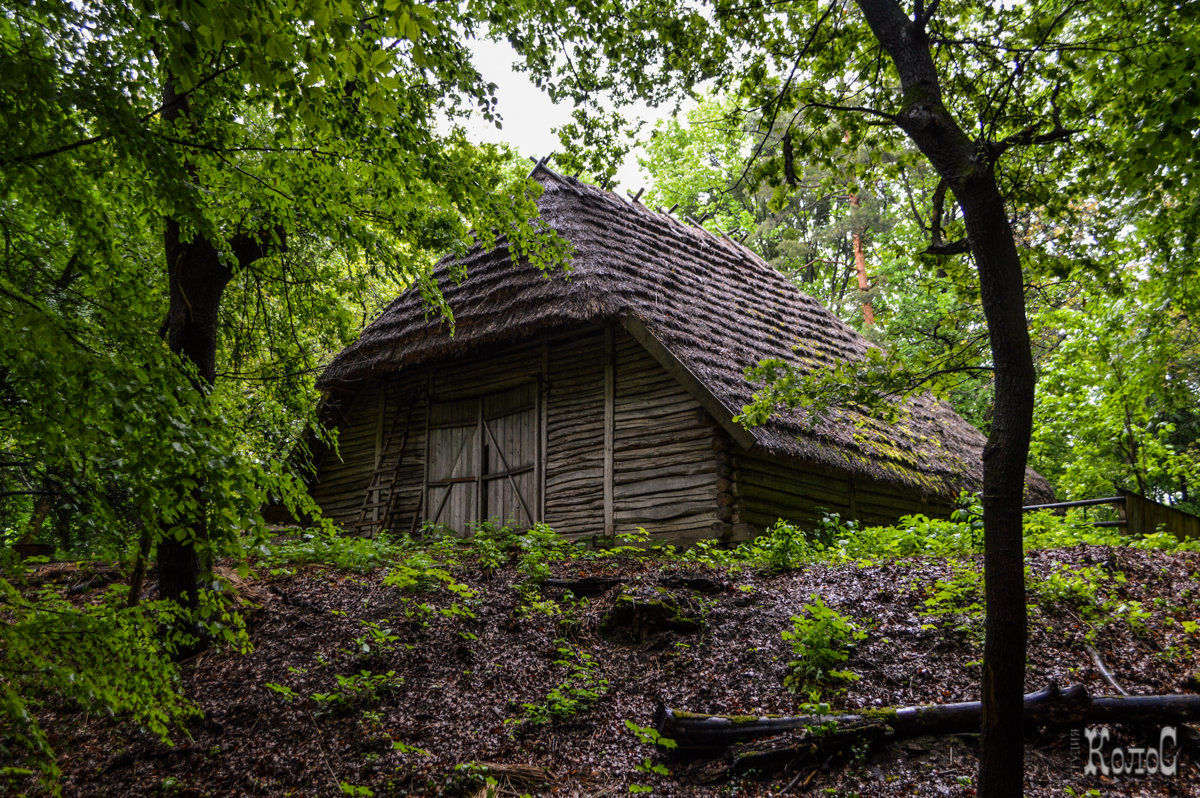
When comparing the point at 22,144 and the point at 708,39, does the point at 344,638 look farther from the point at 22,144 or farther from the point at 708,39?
the point at 708,39

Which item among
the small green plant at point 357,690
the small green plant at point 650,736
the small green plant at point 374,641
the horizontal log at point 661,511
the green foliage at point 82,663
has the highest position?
the horizontal log at point 661,511

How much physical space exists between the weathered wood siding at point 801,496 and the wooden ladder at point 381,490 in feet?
17.4

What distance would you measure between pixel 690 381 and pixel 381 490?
18.1 feet

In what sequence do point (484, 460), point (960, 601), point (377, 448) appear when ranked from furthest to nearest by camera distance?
point (377, 448), point (484, 460), point (960, 601)

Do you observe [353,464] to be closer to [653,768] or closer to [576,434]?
[576,434]

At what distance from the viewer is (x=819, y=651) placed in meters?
4.66

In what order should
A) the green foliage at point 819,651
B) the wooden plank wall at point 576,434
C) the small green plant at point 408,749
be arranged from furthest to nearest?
the wooden plank wall at point 576,434
the green foliage at point 819,651
the small green plant at point 408,749

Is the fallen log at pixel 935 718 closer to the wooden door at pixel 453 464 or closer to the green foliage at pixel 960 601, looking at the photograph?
the green foliage at pixel 960 601

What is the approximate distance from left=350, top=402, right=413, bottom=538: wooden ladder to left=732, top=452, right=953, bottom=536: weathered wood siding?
5.32 m

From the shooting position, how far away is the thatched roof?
886 cm

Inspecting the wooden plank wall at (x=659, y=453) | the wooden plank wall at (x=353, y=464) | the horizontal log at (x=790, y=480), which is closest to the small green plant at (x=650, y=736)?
→ the wooden plank wall at (x=659, y=453)

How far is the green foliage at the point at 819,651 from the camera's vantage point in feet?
15.0

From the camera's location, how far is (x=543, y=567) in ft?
22.3

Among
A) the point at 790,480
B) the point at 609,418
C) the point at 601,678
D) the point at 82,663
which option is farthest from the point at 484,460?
the point at 82,663
